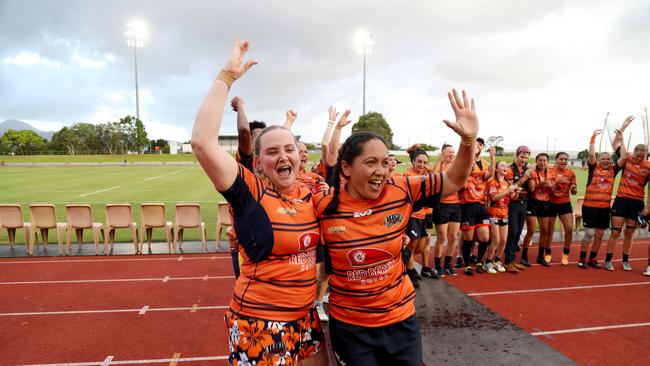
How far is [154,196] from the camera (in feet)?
57.4

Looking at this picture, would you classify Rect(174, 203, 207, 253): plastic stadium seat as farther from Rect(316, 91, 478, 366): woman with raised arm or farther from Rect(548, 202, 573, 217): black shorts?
Rect(548, 202, 573, 217): black shorts

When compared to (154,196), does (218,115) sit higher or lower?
higher

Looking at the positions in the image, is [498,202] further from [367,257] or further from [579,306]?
[367,257]

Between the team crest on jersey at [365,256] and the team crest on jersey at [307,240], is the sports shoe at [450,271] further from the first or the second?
the team crest on jersey at [307,240]

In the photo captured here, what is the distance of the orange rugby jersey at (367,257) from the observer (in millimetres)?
1982

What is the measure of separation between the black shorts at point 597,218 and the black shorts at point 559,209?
0.33 m

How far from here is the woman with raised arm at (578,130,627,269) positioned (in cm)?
692

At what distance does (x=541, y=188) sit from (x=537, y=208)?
0.40 meters

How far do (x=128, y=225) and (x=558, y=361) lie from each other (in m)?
7.93

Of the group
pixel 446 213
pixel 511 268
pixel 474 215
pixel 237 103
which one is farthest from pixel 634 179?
pixel 237 103

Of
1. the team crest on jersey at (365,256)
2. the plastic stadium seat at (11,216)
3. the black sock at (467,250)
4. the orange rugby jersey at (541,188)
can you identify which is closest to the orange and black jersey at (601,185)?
the orange rugby jersey at (541,188)

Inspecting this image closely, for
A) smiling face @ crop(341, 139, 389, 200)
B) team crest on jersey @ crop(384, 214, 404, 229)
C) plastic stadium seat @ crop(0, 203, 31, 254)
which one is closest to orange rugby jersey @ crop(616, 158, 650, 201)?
team crest on jersey @ crop(384, 214, 404, 229)

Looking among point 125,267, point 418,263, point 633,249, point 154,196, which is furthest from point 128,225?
point 633,249

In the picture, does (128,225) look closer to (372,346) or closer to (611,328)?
(372,346)
